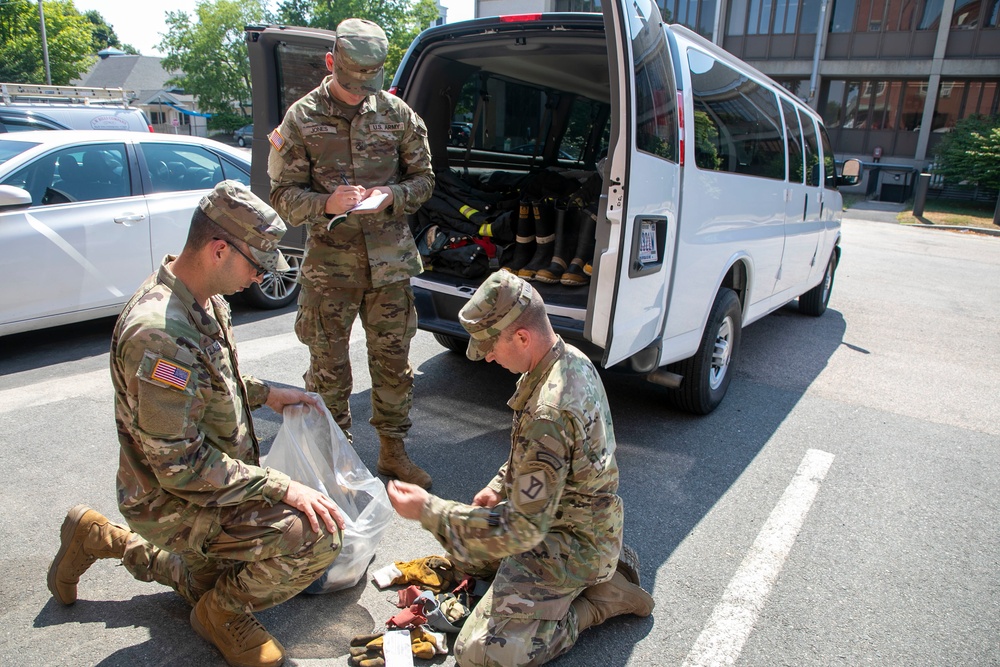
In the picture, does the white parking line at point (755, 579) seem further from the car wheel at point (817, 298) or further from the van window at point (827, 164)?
the car wheel at point (817, 298)

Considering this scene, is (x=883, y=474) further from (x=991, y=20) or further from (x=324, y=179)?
(x=991, y=20)

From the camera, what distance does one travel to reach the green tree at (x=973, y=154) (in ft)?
63.6

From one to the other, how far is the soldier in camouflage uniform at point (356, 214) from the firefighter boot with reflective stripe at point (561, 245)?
1.07 metres

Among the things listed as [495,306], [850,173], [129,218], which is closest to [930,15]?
[850,173]

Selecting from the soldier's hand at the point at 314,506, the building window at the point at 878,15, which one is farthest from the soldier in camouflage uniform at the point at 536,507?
the building window at the point at 878,15

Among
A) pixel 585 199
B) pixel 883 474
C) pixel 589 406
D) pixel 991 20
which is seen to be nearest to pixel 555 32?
pixel 585 199

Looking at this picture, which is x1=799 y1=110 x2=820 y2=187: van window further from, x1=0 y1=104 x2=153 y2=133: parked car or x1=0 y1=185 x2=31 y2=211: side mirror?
x1=0 y1=104 x2=153 y2=133: parked car

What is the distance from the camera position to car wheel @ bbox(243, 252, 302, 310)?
6.30 m

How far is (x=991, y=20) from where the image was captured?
80.2 feet

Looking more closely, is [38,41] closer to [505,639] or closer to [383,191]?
[383,191]

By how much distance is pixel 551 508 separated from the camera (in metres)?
2.04

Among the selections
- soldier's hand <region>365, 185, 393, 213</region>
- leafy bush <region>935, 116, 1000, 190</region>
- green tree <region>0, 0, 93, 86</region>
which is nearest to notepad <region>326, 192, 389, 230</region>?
soldier's hand <region>365, 185, 393, 213</region>

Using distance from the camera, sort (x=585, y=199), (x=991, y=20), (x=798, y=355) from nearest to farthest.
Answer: (x=585, y=199) → (x=798, y=355) → (x=991, y=20)

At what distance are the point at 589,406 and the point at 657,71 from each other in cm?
190
